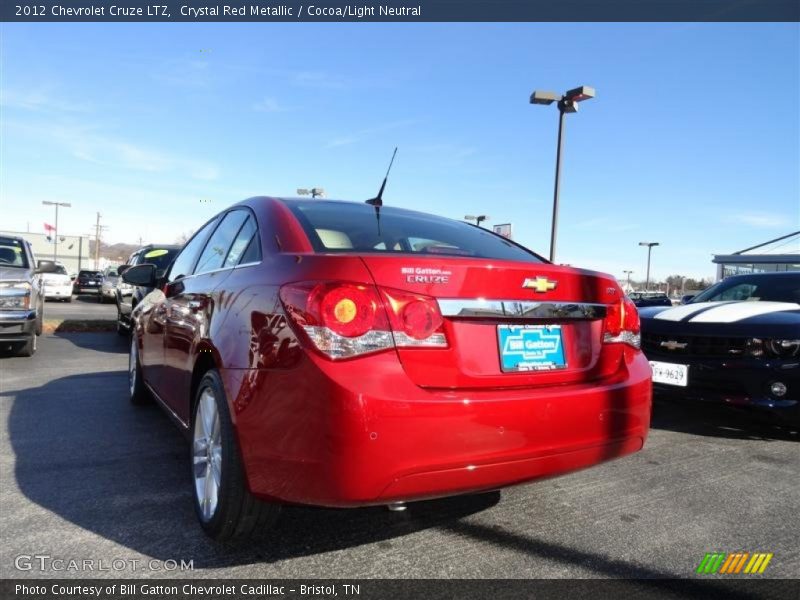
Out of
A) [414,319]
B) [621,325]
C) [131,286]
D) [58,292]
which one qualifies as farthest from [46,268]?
[58,292]

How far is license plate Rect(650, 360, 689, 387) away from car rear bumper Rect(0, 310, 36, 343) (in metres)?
6.73

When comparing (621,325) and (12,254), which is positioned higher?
(12,254)

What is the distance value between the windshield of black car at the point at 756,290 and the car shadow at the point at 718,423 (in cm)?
119

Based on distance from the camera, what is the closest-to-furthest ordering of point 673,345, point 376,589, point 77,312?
point 376,589 → point 673,345 → point 77,312

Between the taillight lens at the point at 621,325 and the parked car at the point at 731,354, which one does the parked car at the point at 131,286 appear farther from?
the taillight lens at the point at 621,325

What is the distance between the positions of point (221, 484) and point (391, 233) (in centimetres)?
134

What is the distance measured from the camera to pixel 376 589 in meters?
2.12

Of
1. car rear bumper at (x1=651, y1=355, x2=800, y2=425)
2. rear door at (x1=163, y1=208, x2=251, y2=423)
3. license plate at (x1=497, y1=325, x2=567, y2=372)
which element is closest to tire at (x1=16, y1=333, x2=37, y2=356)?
rear door at (x1=163, y1=208, x2=251, y2=423)

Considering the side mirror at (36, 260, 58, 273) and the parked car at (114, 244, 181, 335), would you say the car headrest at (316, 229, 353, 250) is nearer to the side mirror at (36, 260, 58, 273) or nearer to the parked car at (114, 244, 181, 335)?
the side mirror at (36, 260, 58, 273)

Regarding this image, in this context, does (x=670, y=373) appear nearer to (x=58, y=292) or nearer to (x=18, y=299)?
(x=18, y=299)

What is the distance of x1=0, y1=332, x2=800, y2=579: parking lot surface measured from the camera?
7.62 ft

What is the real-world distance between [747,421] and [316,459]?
174 inches

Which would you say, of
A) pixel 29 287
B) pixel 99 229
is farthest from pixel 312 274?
pixel 99 229

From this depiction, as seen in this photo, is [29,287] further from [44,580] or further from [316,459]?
[316,459]
